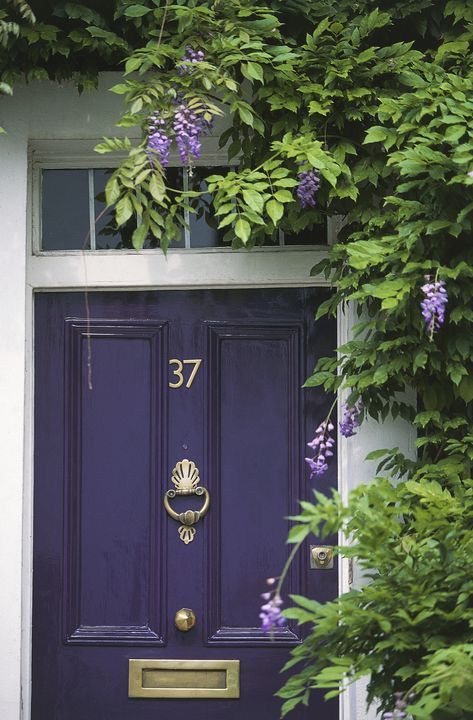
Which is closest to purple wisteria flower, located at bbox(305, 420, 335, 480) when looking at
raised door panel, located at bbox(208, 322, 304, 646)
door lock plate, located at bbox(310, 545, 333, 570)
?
raised door panel, located at bbox(208, 322, 304, 646)

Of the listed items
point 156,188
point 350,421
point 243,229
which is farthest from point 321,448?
point 156,188

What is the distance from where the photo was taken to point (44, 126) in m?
4.55

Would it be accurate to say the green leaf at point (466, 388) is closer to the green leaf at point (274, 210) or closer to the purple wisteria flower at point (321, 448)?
the purple wisteria flower at point (321, 448)

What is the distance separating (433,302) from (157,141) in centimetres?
110

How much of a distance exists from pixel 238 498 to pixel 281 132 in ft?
4.61

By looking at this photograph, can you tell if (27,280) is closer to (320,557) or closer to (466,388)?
(320,557)

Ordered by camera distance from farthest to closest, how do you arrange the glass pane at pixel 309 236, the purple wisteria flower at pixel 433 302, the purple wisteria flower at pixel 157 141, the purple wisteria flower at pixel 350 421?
1. the glass pane at pixel 309 236
2. the purple wisteria flower at pixel 350 421
3. the purple wisteria flower at pixel 157 141
4. the purple wisteria flower at pixel 433 302

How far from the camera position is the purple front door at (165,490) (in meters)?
4.52

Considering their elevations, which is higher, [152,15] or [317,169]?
[152,15]

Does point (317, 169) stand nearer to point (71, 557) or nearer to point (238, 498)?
point (238, 498)

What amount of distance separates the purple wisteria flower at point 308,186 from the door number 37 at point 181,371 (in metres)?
0.79

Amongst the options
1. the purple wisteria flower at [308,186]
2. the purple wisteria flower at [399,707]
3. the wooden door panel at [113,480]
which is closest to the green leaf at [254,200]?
the purple wisteria flower at [308,186]

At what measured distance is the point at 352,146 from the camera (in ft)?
14.0

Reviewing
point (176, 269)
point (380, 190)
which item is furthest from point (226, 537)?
point (380, 190)
